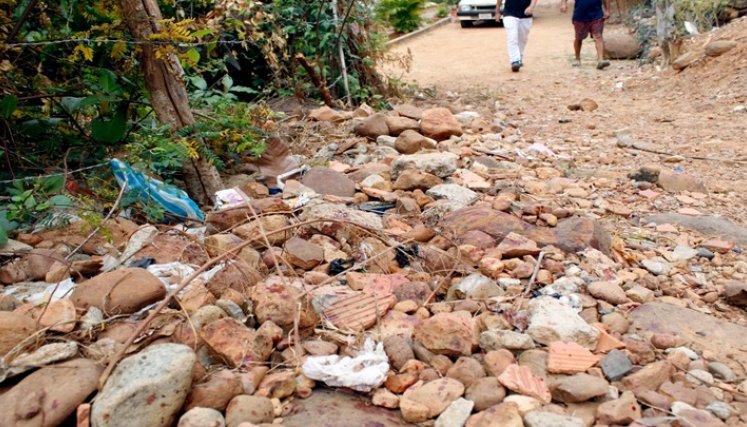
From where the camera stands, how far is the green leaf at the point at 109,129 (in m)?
2.95

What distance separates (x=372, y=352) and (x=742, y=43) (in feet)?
22.7

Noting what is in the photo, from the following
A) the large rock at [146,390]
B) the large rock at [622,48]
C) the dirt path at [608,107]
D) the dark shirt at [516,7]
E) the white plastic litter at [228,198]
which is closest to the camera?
the large rock at [146,390]

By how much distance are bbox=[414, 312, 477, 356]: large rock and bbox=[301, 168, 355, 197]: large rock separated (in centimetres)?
148

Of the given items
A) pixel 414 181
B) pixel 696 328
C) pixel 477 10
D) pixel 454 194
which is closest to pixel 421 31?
pixel 477 10

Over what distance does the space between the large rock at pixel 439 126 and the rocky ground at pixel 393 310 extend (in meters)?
0.95

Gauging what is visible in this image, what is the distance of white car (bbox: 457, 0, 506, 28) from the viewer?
46.5ft

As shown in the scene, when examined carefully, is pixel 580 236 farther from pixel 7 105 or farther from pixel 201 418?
pixel 7 105

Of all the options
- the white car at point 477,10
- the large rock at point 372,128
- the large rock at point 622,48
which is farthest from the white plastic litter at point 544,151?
the white car at point 477,10

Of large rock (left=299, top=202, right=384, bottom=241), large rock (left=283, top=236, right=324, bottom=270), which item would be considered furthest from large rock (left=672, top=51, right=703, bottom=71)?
large rock (left=283, top=236, right=324, bottom=270)

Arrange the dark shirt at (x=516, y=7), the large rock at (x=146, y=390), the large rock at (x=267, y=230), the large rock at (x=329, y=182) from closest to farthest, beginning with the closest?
the large rock at (x=146, y=390)
the large rock at (x=267, y=230)
the large rock at (x=329, y=182)
the dark shirt at (x=516, y=7)

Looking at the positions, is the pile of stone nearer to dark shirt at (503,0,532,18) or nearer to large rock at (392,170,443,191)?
large rock at (392,170,443,191)

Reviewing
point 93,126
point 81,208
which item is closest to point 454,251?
point 81,208

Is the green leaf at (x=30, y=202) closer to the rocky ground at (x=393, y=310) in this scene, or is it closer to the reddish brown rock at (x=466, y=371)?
the rocky ground at (x=393, y=310)

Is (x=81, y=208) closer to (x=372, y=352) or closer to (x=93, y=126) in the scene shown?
(x=93, y=126)
